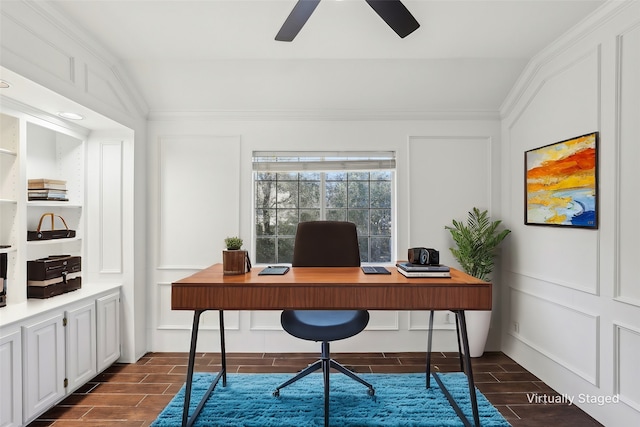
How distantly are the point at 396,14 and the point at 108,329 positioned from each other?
3.04m

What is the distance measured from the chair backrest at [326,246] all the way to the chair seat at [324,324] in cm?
37

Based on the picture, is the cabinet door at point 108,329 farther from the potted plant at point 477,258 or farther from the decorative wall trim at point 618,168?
the decorative wall trim at point 618,168

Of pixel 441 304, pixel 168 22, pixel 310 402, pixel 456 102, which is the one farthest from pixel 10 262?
pixel 456 102

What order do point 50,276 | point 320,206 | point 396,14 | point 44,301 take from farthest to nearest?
point 320,206 → point 50,276 → point 44,301 → point 396,14

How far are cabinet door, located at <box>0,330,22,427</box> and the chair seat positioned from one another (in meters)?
1.49

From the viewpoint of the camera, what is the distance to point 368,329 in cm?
324

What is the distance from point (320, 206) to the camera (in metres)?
3.47

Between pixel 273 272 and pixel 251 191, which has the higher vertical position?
pixel 251 191

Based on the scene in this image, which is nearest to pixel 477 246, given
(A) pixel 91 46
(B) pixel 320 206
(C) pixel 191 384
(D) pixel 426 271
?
(D) pixel 426 271

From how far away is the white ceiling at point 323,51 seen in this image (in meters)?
2.23

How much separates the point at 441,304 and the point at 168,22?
8.16ft

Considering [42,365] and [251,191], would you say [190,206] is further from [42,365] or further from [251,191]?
[42,365]

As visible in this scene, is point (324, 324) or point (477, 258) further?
point (477, 258)

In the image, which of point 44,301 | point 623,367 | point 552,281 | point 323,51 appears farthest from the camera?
point 323,51
